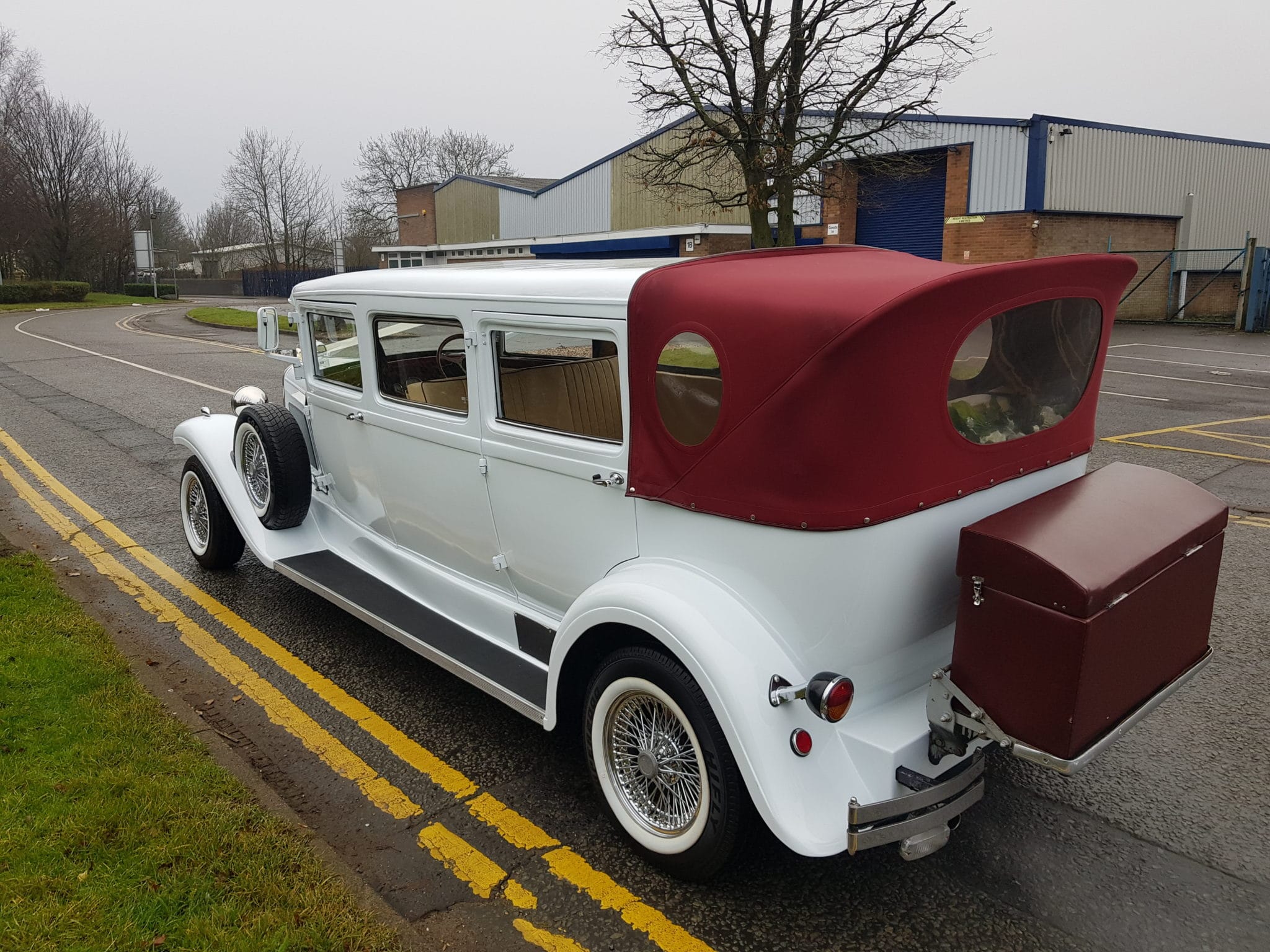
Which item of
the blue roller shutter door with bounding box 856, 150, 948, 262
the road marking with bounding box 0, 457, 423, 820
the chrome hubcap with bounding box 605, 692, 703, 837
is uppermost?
the blue roller shutter door with bounding box 856, 150, 948, 262

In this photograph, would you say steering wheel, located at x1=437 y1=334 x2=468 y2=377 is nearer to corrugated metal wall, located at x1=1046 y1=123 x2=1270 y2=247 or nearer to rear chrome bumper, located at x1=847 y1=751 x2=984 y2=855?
rear chrome bumper, located at x1=847 y1=751 x2=984 y2=855

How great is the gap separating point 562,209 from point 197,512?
33222 mm

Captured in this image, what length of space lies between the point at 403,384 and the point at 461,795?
201 cm

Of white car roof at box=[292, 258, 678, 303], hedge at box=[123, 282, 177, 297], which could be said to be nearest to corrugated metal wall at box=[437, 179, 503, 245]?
hedge at box=[123, 282, 177, 297]

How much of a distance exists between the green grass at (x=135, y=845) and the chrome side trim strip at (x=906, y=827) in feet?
4.69

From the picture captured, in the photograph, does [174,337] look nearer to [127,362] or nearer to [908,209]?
[127,362]

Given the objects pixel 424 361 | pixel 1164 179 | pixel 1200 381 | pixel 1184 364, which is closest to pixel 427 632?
pixel 424 361

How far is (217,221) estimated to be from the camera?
271ft

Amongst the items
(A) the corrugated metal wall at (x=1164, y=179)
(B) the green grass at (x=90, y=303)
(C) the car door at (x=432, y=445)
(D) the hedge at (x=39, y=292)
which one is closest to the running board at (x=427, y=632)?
(C) the car door at (x=432, y=445)

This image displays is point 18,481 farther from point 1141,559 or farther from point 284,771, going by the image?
point 1141,559

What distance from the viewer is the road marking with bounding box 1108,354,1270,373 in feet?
56.5

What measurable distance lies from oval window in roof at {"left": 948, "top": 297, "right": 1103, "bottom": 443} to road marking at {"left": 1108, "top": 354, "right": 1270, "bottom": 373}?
16.7 meters

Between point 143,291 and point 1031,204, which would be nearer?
point 1031,204

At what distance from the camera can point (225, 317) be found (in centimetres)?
3083
